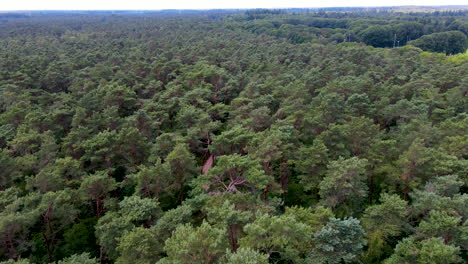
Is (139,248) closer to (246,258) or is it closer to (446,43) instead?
(246,258)

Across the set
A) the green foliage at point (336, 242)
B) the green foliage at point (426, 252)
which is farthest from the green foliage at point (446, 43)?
the green foliage at point (336, 242)

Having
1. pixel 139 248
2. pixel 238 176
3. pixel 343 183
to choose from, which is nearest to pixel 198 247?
pixel 139 248

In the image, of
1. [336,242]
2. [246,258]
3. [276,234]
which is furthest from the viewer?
[336,242]

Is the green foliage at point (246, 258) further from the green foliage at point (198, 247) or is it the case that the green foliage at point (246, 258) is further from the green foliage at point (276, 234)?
the green foliage at point (276, 234)

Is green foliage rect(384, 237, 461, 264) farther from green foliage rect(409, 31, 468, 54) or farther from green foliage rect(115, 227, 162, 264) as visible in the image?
green foliage rect(409, 31, 468, 54)

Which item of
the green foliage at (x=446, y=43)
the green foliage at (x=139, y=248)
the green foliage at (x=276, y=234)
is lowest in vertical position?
the green foliage at (x=139, y=248)

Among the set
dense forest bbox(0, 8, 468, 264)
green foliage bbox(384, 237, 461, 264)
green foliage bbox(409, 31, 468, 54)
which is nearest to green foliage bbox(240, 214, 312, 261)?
dense forest bbox(0, 8, 468, 264)

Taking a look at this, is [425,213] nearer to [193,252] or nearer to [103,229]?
[193,252]

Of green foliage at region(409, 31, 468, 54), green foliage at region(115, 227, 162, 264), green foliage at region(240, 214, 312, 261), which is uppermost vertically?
green foliage at region(409, 31, 468, 54)

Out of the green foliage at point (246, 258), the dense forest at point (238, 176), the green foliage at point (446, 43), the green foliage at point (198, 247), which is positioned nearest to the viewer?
the green foliage at point (246, 258)

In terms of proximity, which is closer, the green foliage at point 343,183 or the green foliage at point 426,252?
the green foliage at point 426,252

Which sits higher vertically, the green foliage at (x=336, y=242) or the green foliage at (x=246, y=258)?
the green foliage at (x=246, y=258)
